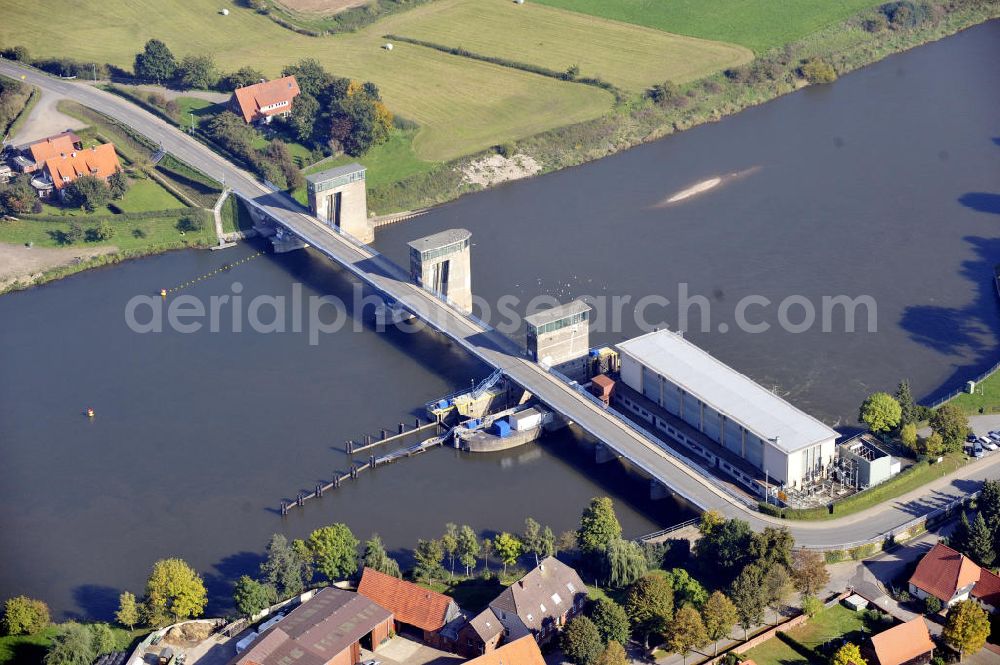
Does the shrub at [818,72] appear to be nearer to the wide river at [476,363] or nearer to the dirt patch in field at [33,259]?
the wide river at [476,363]

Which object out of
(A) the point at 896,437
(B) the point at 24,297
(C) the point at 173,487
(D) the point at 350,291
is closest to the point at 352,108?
(D) the point at 350,291

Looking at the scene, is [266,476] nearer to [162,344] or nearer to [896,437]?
[162,344]

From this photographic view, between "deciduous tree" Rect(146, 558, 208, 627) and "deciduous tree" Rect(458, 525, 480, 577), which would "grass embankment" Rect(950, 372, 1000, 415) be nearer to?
"deciduous tree" Rect(458, 525, 480, 577)

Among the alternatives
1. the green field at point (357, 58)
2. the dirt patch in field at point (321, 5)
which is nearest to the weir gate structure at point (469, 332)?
the green field at point (357, 58)

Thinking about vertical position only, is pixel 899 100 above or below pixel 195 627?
above

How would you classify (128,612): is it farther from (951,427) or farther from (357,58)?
(357,58)

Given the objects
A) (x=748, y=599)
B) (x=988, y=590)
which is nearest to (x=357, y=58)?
(x=748, y=599)
